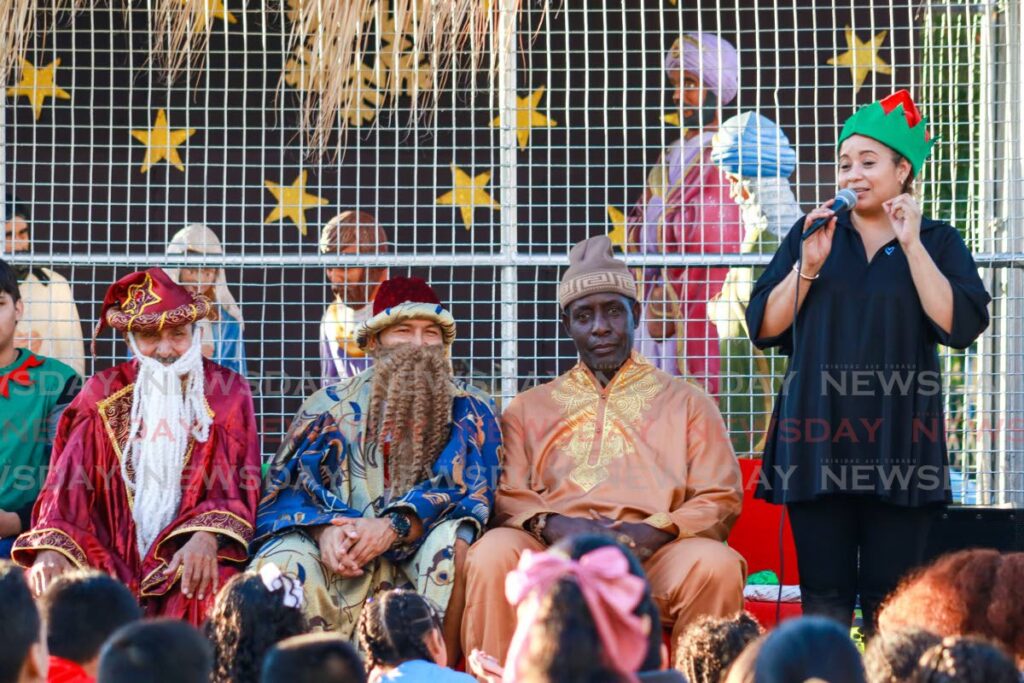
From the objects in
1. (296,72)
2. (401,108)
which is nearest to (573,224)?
(401,108)

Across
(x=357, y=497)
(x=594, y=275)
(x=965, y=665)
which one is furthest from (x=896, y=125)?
(x=965, y=665)

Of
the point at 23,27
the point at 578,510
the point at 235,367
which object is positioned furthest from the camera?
the point at 235,367

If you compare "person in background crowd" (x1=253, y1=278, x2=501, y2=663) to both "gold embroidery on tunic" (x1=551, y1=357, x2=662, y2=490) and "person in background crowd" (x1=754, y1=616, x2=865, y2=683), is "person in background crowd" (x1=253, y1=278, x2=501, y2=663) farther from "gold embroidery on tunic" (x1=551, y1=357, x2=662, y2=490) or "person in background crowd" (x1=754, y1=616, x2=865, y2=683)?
"person in background crowd" (x1=754, y1=616, x2=865, y2=683)

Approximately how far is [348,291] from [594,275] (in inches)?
69.1

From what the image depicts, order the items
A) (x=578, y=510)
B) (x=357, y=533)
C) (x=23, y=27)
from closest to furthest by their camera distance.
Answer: (x=357, y=533) → (x=578, y=510) → (x=23, y=27)

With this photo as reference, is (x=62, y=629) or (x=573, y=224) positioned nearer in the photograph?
Answer: (x=62, y=629)

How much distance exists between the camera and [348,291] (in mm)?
7578

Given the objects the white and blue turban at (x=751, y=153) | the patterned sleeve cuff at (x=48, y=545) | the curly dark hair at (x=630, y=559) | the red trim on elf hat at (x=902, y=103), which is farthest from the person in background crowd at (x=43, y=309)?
the curly dark hair at (x=630, y=559)

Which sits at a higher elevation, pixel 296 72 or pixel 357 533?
pixel 296 72

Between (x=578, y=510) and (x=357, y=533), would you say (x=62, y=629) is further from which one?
(x=578, y=510)

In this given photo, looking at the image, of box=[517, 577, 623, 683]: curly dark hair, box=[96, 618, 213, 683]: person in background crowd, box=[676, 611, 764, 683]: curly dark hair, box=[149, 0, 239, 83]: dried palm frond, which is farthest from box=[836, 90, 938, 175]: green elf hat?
box=[96, 618, 213, 683]: person in background crowd

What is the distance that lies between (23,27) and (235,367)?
1.76m

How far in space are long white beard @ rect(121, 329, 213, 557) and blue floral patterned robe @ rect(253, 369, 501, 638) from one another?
34cm

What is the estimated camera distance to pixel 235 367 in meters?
7.34
